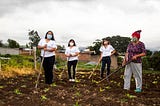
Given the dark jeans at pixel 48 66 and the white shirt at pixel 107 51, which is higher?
the white shirt at pixel 107 51

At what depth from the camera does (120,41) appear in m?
88.0

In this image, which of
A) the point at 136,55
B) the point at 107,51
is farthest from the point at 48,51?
the point at 107,51

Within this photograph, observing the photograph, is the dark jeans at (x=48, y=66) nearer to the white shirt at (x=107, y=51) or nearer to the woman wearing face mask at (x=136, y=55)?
the woman wearing face mask at (x=136, y=55)

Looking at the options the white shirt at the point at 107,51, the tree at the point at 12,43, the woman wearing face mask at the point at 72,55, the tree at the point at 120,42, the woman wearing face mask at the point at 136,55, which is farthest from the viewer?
the tree at the point at 120,42

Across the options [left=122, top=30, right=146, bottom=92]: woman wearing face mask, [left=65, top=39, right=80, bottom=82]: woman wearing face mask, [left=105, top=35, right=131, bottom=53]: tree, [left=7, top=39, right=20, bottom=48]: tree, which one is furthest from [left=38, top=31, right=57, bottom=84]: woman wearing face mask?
[left=105, top=35, right=131, bottom=53]: tree

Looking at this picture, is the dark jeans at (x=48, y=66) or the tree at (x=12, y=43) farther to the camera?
the tree at (x=12, y=43)

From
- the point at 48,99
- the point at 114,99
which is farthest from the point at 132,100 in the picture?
the point at 48,99

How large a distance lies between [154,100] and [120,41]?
3168 inches

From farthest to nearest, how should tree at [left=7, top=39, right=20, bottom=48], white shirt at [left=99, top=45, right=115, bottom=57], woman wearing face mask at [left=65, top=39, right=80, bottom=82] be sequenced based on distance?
tree at [left=7, top=39, right=20, bottom=48]
white shirt at [left=99, top=45, right=115, bottom=57]
woman wearing face mask at [left=65, top=39, right=80, bottom=82]

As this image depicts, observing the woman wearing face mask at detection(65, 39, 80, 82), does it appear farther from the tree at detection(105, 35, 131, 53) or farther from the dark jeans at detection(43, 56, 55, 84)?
the tree at detection(105, 35, 131, 53)

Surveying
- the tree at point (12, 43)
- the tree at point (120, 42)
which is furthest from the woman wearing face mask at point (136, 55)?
the tree at point (120, 42)

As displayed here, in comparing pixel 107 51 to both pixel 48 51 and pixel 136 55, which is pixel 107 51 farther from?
pixel 136 55

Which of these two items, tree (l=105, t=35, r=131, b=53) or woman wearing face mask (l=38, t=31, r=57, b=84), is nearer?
woman wearing face mask (l=38, t=31, r=57, b=84)

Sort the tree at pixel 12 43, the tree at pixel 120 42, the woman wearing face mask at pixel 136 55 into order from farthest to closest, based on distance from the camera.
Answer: the tree at pixel 120 42 < the tree at pixel 12 43 < the woman wearing face mask at pixel 136 55
